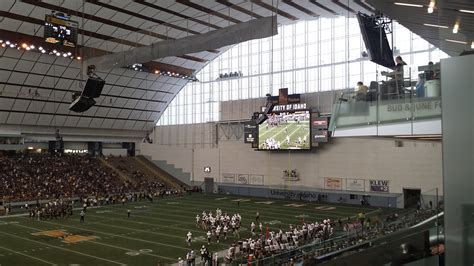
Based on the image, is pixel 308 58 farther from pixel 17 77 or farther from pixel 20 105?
pixel 20 105

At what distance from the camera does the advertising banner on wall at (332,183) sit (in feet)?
136

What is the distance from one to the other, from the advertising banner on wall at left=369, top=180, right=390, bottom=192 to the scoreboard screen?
1068 inches

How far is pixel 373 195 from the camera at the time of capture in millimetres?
39000

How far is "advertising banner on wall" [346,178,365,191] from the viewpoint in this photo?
130ft

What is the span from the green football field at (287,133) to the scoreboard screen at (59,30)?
2416 centimetres

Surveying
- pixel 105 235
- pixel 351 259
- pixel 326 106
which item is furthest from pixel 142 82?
pixel 351 259

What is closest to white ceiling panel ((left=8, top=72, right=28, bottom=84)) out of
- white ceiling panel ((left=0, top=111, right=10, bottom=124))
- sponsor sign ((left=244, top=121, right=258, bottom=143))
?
white ceiling panel ((left=0, top=111, right=10, bottom=124))

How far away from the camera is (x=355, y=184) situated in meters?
40.2

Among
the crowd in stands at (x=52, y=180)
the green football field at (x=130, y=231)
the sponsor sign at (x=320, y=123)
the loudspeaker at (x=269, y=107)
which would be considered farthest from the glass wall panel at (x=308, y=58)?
the crowd in stands at (x=52, y=180)

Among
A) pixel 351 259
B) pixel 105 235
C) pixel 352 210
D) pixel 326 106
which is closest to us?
pixel 351 259

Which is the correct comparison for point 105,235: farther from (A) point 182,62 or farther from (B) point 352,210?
(A) point 182,62

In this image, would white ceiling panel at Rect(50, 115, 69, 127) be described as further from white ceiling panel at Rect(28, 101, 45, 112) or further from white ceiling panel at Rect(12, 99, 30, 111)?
white ceiling panel at Rect(12, 99, 30, 111)

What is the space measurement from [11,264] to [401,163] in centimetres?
2906

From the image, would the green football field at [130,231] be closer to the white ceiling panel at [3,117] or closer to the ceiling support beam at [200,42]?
the ceiling support beam at [200,42]
